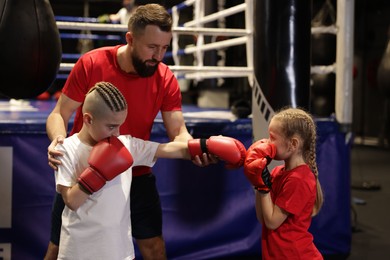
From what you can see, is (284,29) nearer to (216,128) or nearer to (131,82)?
(216,128)

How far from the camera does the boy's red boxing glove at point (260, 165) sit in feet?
4.95

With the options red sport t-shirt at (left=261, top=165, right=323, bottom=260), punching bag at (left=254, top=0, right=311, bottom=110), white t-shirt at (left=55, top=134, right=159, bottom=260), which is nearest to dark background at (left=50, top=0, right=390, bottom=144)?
punching bag at (left=254, top=0, right=311, bottom=110)

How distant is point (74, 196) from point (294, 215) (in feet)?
2.05

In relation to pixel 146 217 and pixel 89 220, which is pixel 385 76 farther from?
pixel 89 220

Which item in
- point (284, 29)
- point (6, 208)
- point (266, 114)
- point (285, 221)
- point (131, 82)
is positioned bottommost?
point (6, 208)

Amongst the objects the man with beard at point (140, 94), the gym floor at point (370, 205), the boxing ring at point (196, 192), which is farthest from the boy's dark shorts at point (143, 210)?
the gym floor at point (370, 205)

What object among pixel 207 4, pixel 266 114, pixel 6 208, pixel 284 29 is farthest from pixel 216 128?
pixel 207 4

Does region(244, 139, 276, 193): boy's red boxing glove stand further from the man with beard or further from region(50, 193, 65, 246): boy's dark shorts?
region(50, 193, 65, 246): boy's dark shorts

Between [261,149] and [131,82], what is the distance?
516 millimetres

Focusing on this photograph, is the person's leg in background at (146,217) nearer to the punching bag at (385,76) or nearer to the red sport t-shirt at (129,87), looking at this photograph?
the red sport t-shirt at (129,87)

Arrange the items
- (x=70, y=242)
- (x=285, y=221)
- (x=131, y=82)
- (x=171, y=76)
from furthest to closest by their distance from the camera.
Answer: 1. (x=171, y=76)
2. (x=131, y=82)
3. (x=285, y=221)
4. (x=70, y=242)

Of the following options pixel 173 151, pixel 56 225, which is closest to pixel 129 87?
pixel 173 151

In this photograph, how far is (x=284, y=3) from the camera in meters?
2.25

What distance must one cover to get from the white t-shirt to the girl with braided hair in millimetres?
386
